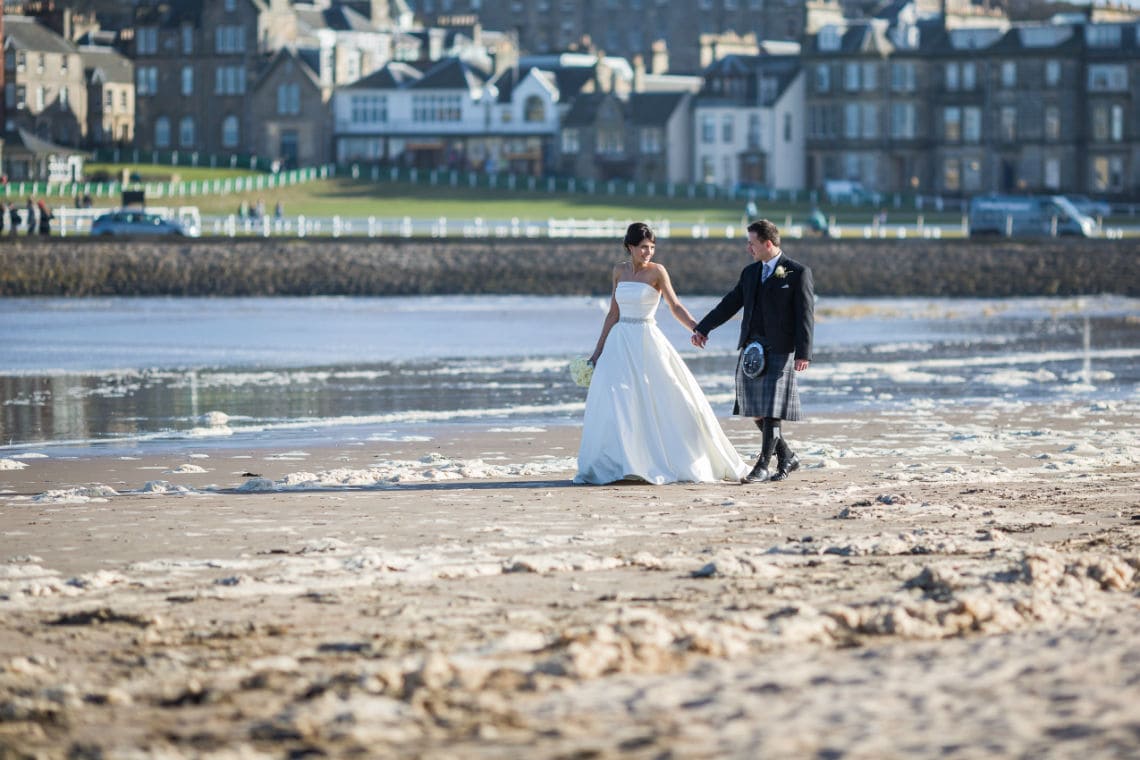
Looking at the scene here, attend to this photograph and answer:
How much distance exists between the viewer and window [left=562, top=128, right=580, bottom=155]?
9738cm

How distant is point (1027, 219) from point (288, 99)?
5344 cm

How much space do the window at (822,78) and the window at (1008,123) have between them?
27.7 ft

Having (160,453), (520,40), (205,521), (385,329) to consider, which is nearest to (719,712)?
(205,521)

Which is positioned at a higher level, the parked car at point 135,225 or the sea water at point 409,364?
the parked car at point 135,225

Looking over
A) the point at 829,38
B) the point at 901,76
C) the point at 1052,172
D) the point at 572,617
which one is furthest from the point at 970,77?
the point at 572,617

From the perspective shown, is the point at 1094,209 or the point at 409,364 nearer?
the point at 409,364

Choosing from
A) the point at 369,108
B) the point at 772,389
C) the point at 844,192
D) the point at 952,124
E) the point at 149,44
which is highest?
the point at 149,44

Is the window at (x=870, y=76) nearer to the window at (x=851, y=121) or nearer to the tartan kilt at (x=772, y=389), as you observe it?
the window at (x=851, y=121)

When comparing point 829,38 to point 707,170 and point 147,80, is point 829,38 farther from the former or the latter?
point 147,80

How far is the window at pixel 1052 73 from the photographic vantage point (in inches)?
3568

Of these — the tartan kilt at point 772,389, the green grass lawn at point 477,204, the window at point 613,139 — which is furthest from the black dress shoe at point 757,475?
the window at point 613,139

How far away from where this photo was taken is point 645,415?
12633 mm

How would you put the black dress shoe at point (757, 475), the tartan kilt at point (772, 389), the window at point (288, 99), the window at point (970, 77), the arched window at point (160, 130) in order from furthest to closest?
1. the arched window at point (160, 130)
2. the window at point (288, 99)
3. the window at point (970, 77)
4. the black dress shoe at point (757, 475)
5. the tartan kilt at point (772, 389)

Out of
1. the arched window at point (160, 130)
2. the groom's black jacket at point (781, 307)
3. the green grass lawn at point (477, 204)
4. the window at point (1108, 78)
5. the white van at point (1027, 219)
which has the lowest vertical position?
the groom's black jacket at point (781, 307)
